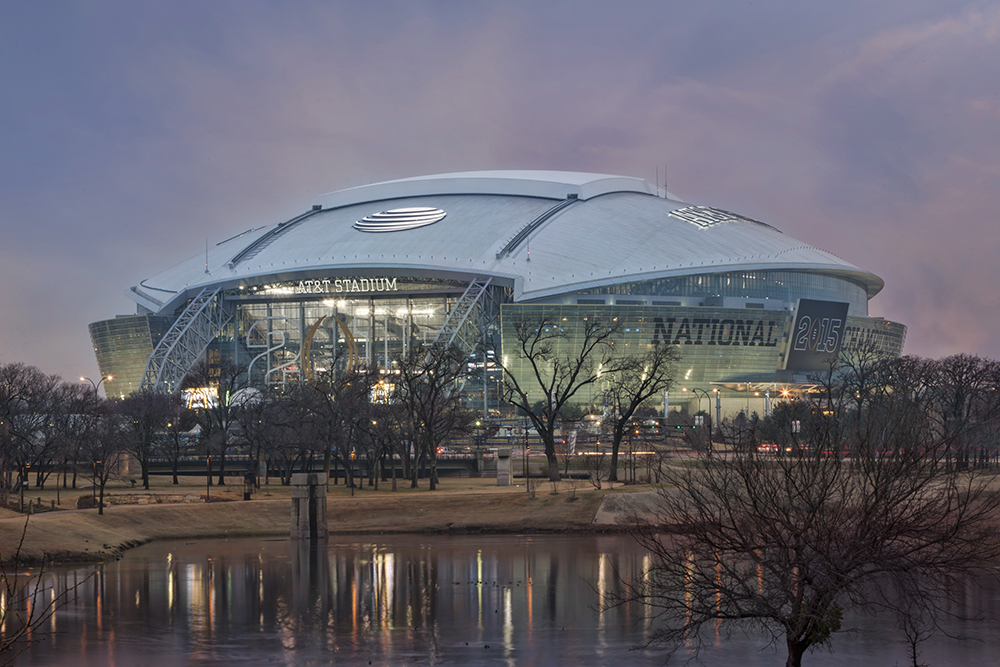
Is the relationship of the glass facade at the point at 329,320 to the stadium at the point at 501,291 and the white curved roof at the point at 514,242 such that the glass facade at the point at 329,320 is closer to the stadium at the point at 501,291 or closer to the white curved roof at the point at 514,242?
the stadium at the point at 501,291

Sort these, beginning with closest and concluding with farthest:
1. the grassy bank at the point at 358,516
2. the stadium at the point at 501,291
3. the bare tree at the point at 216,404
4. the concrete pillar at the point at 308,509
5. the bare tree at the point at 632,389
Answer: the concrete pillar at the point at 308,509
the grassy bank at the point at 358,516
the bare tree at the point at 632,389
the bare tree at the point at 216,404
the stadium at the point at 501,291

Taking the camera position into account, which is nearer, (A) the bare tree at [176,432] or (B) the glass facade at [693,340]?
(A) the bare tree at [176,432]

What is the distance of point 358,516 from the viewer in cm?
5481

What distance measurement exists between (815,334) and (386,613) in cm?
11406

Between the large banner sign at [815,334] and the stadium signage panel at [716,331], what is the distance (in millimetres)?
2696

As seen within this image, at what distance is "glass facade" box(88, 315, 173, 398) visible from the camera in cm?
15125

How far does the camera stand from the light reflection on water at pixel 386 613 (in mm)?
26703

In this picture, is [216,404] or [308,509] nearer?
[308,509]

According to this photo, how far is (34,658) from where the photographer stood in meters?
27.2

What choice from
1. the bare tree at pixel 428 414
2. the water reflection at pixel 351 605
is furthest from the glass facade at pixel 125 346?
the water reflection at pixel 351 605

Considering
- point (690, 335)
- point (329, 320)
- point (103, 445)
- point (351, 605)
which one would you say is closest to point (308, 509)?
point (351, 605)

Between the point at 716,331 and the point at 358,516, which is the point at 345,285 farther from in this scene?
the point at 358,516

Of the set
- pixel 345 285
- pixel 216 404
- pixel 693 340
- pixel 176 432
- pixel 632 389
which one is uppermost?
pixel 345 285

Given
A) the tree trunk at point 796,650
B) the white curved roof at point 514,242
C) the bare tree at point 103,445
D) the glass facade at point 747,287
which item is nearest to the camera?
the tree trunk at point 796,650
